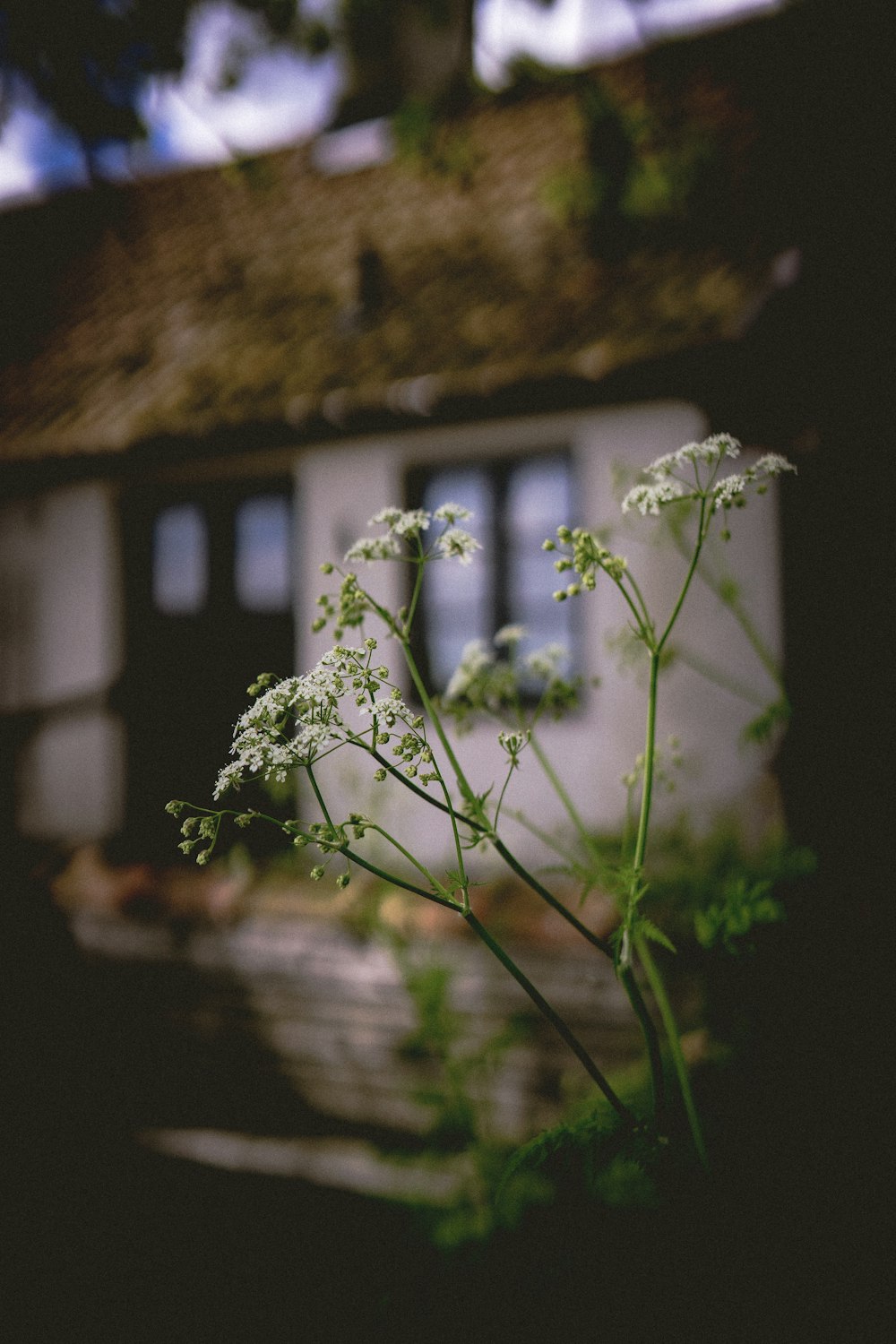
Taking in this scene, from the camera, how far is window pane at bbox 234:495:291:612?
6848 millimetres

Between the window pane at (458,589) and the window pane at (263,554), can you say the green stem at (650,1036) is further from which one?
the window pane at (263,554)

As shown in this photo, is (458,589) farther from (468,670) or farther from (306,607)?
(468,670)

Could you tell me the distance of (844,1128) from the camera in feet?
4.29

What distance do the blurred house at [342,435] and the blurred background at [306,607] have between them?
0.14 ft

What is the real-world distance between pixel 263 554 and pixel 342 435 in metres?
1.42

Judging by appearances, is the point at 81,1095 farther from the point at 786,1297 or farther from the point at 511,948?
the point at 786,1297

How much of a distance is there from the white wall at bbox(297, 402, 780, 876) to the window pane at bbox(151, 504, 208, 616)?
131 centimetres

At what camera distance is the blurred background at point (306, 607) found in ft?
4.94

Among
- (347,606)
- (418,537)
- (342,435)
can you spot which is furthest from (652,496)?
(342,435)

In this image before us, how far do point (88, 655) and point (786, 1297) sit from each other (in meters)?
6.91

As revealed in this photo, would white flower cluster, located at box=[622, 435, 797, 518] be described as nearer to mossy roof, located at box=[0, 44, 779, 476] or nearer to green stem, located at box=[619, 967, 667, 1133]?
green stem, located at box=[619, 967, 667, 1133]

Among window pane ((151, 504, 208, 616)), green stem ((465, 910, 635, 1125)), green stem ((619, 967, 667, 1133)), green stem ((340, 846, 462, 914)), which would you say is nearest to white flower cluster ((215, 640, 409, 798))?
green stem ((340, 846, 462, 914))

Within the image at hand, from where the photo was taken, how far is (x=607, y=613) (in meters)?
5.56

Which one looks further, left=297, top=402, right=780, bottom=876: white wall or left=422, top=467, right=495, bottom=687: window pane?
left=422, top=467, right=495, bottom=687: window pane
